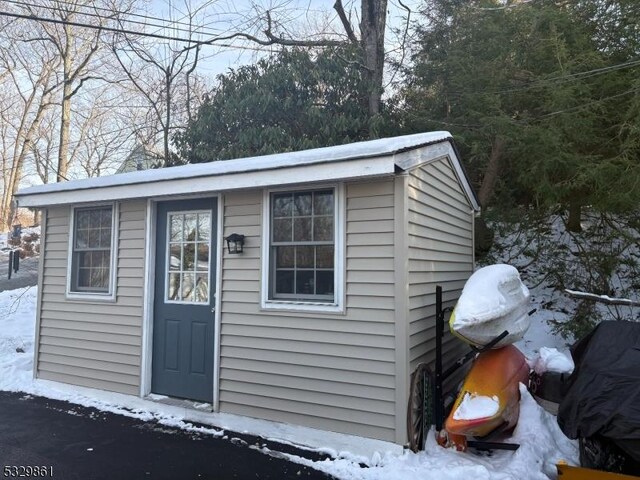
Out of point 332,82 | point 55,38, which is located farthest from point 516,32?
point 55,38

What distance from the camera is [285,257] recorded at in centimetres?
457

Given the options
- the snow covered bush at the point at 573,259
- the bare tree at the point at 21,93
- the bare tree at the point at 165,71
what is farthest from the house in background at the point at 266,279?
the bare tree at the point at 21,93

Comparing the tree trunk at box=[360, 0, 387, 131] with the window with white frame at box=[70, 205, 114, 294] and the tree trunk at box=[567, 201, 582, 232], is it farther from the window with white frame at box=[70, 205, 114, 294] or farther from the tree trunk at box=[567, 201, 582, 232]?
the window with white frame at box=[70, 205, 114, 294]

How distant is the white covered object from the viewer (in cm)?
389

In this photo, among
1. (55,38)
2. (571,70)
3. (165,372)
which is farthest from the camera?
(55,38)

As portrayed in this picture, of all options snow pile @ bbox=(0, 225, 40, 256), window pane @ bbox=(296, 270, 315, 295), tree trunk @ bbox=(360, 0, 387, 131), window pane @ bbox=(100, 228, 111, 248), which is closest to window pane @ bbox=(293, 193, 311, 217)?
window pane @ bbox=(296, 270, 315, 295)

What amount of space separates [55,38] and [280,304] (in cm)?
1824

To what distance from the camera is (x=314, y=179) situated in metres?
4.07

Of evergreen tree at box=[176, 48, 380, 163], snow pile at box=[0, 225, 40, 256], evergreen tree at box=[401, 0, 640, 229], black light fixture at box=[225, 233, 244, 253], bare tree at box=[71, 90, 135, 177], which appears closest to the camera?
black light fixture at box=[225, 233, 244, 253]

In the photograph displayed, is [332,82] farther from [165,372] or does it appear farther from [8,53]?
[8,53]

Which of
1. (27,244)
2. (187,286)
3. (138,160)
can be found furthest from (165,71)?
(187,286)

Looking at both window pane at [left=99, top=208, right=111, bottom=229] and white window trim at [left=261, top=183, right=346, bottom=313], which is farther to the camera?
window pane at [left=99, top=208, right=111, bottom=229]

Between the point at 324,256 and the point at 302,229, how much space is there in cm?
36

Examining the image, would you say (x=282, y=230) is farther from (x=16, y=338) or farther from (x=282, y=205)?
(x=16, y=338)
